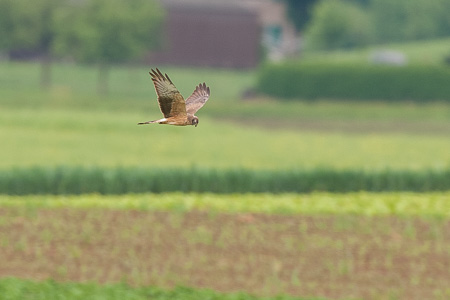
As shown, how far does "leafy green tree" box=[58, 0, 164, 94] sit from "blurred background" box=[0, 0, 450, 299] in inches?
6.0

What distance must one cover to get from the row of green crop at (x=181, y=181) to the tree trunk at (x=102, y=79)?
149 feet

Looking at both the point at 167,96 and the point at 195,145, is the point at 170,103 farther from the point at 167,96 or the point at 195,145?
the point at 195,145

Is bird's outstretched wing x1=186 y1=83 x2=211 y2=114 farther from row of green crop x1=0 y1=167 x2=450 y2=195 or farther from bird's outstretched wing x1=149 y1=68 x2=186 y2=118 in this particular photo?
row of green crop x1=0 y1=167 x2=450 y2=195

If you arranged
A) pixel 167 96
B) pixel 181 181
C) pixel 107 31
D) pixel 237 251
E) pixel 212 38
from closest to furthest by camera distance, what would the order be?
1. pixel 167 96
2. pixel 237 251
3. pixel 181 181
4. pixel 107 31
5. pixel 212 38

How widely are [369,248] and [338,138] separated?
1109 inches

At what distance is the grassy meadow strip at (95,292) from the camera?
1952 centimetres

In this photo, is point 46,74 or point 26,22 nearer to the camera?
point 26,22

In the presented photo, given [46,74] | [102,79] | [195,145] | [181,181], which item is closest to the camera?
[181,181]

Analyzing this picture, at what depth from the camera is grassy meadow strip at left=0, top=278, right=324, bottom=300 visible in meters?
19.5

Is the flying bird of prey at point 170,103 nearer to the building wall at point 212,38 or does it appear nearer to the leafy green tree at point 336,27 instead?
the leafy green tree at point 336,27

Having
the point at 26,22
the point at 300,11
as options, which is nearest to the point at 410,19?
the point at 300,11

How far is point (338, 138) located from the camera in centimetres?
5241

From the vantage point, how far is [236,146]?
47.0 meters

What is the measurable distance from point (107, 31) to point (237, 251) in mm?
54974
